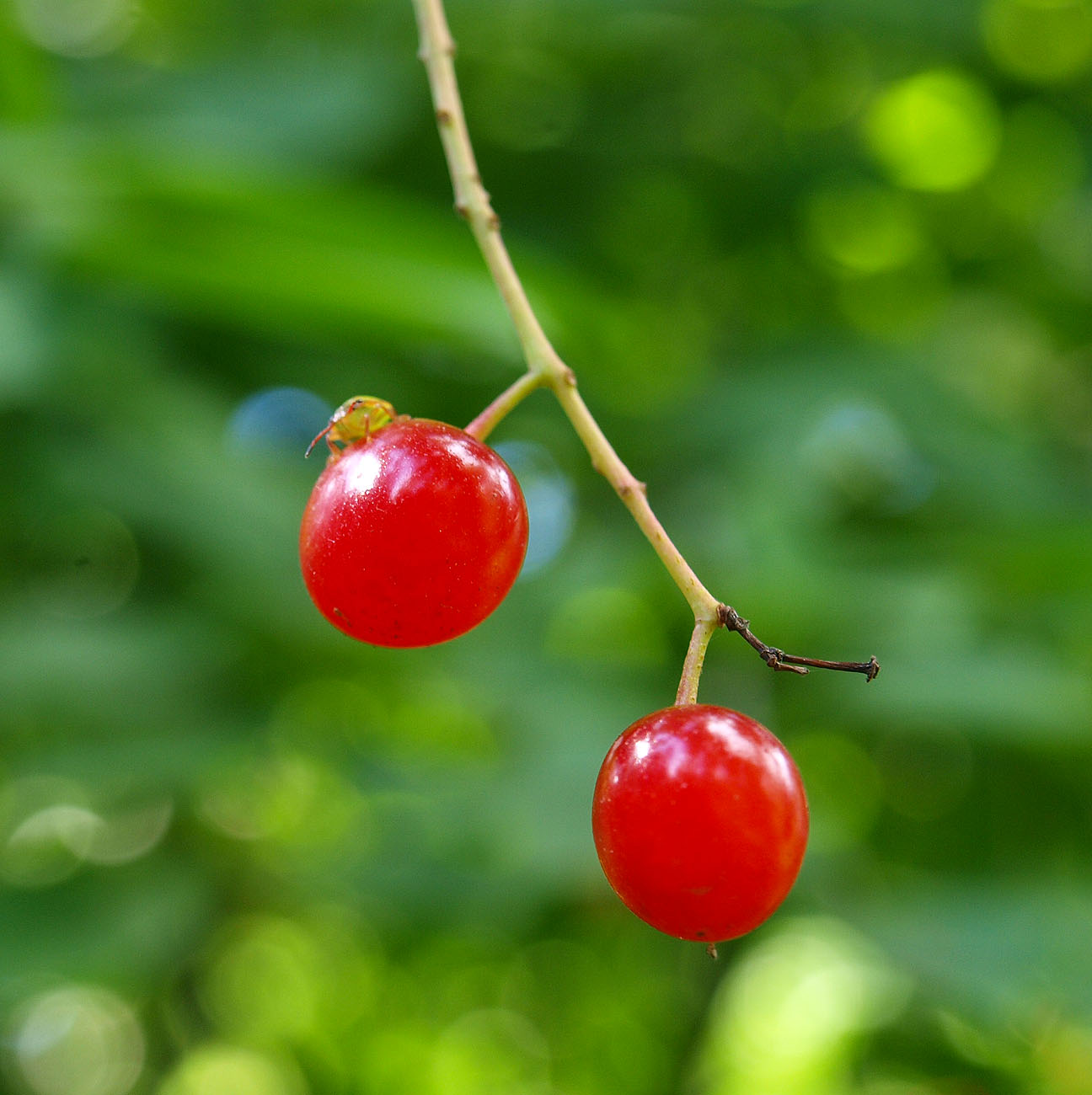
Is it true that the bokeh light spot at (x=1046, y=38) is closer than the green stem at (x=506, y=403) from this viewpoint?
No

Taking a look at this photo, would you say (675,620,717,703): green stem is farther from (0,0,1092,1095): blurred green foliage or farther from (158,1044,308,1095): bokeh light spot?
(158,1044,308,1095): bokeh light spot

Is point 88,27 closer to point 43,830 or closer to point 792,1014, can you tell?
point 43,830

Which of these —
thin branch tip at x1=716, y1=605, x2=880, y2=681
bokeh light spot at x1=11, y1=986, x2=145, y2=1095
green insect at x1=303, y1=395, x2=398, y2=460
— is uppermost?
green insect at x1=303, y1=395, x2=398, y2=460

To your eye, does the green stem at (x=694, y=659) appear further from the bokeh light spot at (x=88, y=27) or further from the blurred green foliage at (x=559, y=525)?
the bokeh light spot at (x=88, y=27)

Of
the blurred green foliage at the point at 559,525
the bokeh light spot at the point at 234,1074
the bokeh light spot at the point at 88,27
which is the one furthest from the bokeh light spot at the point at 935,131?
the bokeh light spot at the point at 234,1074

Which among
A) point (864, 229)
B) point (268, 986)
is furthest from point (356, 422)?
point (268, 986)

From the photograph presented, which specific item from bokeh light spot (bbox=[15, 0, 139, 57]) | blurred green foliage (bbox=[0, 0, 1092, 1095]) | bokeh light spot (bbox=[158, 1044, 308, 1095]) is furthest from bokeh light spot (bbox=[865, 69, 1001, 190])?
bokeh light spot (bbox=[158, 1044, 308, 1095])
